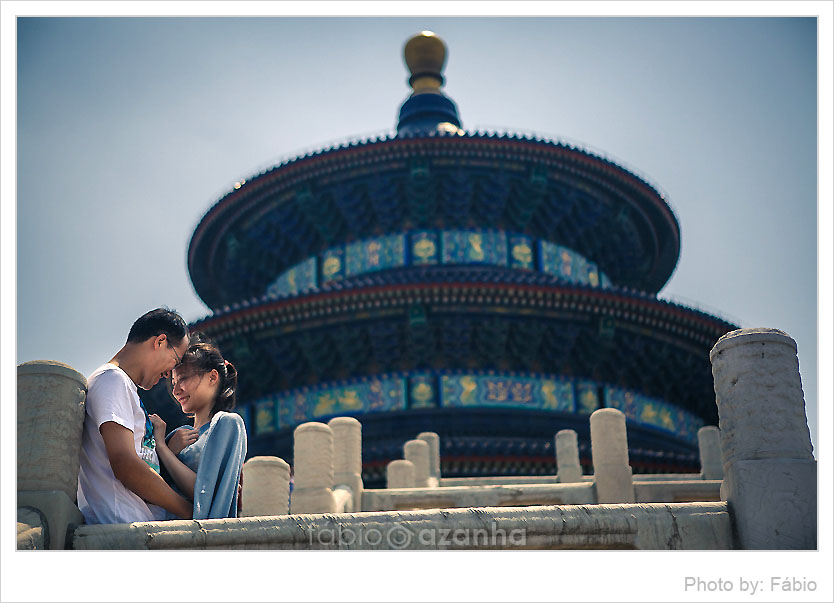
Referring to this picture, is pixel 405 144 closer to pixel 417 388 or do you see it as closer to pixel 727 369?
pixel 417 388

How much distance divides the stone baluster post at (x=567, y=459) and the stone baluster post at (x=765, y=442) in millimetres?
7832

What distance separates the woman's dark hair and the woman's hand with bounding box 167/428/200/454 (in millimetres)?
153

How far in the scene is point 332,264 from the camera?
68.5 feet

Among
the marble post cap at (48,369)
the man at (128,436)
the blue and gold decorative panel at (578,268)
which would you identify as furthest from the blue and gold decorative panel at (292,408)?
the marble post cap at (48,369)

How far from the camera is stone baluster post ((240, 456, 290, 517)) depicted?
880 cm

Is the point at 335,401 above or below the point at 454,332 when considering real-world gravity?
below

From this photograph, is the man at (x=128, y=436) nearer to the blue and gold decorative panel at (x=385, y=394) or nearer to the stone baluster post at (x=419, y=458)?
the stone baluster post at (x=419, y=458)

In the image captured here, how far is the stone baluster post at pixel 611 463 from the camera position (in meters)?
11.6

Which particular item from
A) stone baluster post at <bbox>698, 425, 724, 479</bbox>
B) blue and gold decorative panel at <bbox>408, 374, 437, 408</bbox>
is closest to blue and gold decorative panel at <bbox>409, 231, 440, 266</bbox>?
blue and gold decorative panel at <bbox>408, 374, 437, 408</bbox>

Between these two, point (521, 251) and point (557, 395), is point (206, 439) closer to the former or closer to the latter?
point (557, 395)

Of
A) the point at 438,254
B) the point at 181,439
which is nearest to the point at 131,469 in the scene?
the point at 181,439

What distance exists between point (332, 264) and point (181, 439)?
15.4 meters

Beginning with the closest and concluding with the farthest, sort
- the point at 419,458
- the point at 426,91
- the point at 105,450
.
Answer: the point at 105,450, the point at 419,458, the point at 426,91

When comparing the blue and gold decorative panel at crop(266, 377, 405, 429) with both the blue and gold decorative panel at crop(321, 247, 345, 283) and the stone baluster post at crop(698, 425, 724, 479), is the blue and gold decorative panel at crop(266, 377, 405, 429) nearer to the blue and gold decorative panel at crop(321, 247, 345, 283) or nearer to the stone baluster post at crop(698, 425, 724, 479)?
the blue and gold decorative panel at crop(321, 247, 345, 283)
